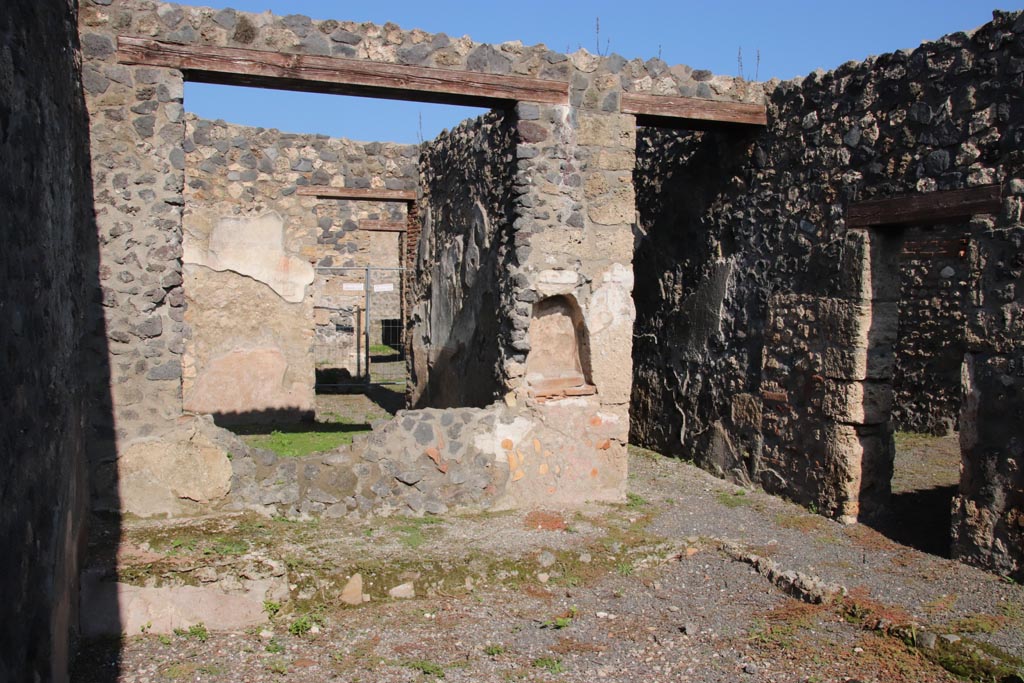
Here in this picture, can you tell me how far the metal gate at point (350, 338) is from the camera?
47.0 feet

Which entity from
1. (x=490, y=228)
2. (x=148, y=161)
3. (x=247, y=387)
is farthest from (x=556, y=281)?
(x=247, y=387)

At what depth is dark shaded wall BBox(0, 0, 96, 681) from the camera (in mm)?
2371

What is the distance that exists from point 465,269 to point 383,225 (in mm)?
7580

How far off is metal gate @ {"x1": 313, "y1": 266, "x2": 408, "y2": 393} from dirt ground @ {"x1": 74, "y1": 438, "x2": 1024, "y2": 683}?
6.23m

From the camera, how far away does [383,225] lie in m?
15.6

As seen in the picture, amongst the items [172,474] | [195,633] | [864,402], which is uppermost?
[864,402]

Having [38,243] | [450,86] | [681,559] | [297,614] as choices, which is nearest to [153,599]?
[297,614]

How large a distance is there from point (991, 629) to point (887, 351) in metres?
2.38

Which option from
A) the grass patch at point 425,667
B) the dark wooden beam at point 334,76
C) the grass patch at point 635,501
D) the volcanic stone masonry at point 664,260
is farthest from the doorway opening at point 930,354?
the grass patch at point 425,667

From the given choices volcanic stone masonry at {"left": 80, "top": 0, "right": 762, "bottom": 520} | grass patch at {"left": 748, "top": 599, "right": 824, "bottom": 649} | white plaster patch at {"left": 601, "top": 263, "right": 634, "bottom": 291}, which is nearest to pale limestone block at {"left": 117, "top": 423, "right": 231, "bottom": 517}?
volcanic stone masonry at {"left": 80, "top": 0, "right": 762, "bottom": 520}

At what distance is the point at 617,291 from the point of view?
6754 millimetres

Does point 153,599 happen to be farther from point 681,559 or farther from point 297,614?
point 681,559

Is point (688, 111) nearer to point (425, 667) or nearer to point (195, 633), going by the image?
point (425, 667)

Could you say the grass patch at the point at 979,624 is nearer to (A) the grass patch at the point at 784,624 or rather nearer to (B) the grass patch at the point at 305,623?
(A) the grass patch at the point at 784,624
